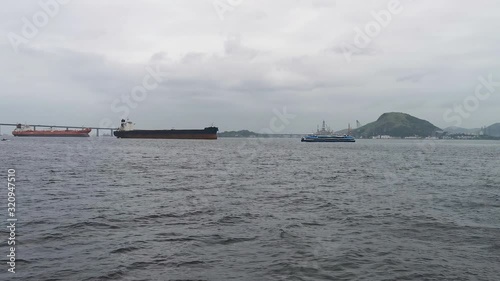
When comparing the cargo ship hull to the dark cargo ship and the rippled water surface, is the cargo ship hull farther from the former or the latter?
the rippled water surface

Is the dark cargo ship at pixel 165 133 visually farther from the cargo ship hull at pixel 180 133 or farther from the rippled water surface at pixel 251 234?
the rippled water surface at pixel 251 234

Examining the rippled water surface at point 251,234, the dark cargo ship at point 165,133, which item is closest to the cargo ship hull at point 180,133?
the dark cargo ship at point 165,133

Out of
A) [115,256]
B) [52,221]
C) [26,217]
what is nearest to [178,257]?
[115,256]

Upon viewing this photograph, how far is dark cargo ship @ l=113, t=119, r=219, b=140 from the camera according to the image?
181600 mm

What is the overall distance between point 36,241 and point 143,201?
9185 mm

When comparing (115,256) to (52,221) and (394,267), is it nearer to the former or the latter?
(52,221)

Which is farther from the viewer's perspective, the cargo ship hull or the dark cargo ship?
the dark cargo ship

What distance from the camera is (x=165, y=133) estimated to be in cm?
18488

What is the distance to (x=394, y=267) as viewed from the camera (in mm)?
12055

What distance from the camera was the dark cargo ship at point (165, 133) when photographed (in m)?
182

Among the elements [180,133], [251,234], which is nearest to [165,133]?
[180,133]

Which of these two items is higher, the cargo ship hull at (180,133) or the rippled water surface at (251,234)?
the cargo ship hull at (180,133)

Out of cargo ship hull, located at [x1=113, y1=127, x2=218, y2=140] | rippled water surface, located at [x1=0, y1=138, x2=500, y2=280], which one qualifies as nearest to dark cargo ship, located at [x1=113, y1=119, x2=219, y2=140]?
cargo ship hull, located at [x1=113, y1=127, x2=218, y2=140]

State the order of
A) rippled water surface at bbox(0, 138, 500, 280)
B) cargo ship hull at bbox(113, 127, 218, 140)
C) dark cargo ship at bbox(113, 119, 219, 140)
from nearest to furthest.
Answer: rippled water surface at bbox(0, 138, 500, 280)
cargo ship hull at bbox(113, 127, 218, 140)
dark cargo ship at bbox(113, 119, 219, 140)
